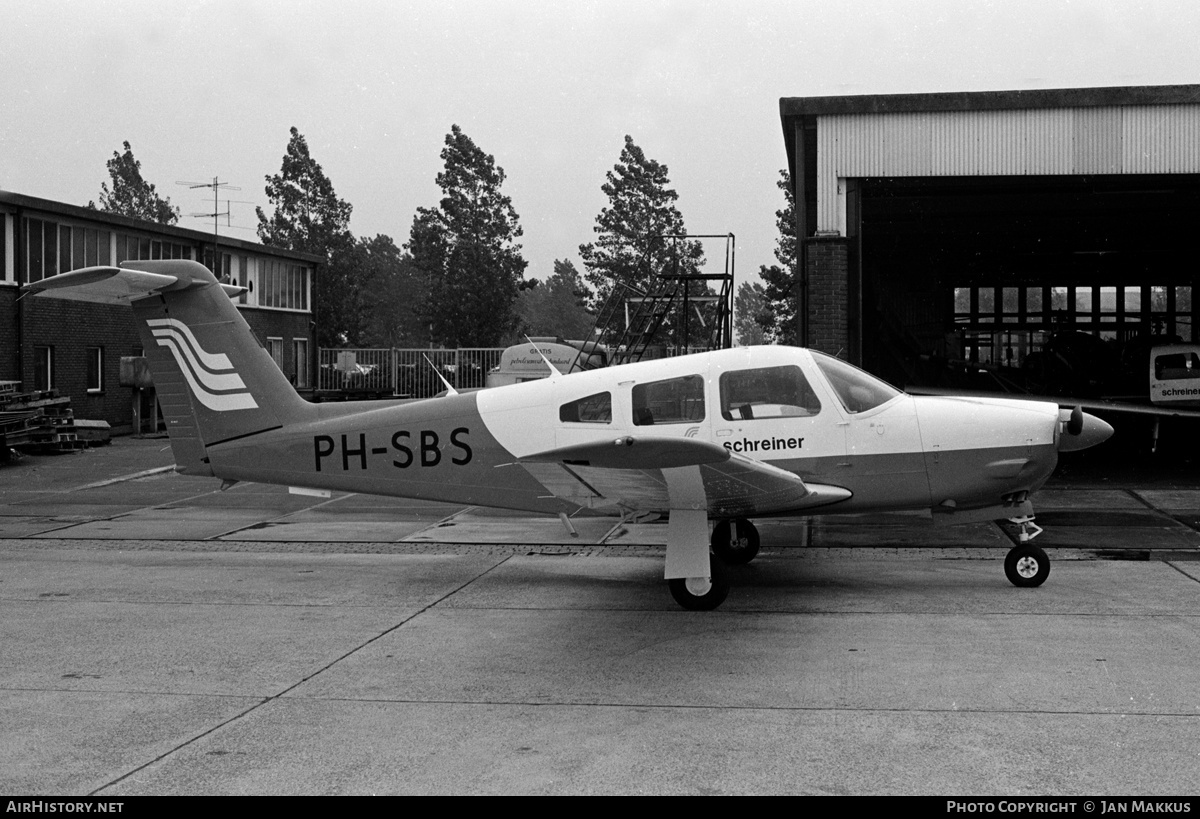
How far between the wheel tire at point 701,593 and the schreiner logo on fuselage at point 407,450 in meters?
2.26

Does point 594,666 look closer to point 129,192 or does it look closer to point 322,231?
point 322,231

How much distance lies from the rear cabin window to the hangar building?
748cm

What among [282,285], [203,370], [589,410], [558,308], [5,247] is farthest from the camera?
[558,308]

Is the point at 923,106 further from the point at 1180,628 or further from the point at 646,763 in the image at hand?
the point at 646,763

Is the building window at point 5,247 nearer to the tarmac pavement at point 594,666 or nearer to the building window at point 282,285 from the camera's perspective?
the building window at point 282,285

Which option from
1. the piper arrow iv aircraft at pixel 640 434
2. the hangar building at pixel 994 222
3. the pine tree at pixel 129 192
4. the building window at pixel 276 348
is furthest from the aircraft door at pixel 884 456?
the pine tree at pixel 129 192

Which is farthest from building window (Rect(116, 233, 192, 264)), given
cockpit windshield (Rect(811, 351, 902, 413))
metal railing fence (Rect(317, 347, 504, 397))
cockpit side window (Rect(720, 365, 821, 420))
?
cockpit windshield (Rect(811, 351, 902, 413))

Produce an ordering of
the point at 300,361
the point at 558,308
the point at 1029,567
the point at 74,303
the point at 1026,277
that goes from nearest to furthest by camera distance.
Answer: the point at 1029,567, the point at 74,303, the point at 300,361, the point at 1026,277, the point at 558,308

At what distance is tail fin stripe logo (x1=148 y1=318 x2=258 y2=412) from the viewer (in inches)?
408

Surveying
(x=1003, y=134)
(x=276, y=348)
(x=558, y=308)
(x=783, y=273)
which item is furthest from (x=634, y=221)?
(x=558, y=308)

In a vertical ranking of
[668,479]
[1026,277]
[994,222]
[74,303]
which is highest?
[1026,277]

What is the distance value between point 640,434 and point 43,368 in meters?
23.0

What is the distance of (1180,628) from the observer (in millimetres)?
7898

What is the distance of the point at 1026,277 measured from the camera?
47.5 m
